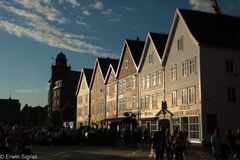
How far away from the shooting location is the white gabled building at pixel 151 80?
43656mm

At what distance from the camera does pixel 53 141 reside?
35.2 m

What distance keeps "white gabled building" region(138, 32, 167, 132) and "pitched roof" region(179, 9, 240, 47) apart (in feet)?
21.0

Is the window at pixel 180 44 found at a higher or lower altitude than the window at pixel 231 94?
higher

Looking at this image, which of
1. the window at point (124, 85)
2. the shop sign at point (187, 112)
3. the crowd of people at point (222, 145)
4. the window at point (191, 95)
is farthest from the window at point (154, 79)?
the crowd of people at point (222, 145)

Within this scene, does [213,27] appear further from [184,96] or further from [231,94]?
[184,96]

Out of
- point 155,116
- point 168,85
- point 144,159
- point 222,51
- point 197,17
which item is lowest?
point 144,159

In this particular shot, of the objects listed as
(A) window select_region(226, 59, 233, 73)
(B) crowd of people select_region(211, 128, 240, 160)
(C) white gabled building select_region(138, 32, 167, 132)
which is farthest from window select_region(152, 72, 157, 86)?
(B) crowd of people select_region(211, 128, 240, 160)

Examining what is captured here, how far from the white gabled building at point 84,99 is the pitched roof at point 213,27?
35.4m

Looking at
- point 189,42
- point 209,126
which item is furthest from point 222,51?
point 209,126

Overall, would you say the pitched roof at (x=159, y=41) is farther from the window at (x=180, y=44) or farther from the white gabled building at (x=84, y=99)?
the white gabled building at (x=84, y=99)

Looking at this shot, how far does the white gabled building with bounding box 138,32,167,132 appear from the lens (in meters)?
43.7

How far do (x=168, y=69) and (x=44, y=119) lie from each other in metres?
97.3

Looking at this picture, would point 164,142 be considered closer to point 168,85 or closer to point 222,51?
point 222,51

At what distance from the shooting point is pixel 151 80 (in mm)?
45469
